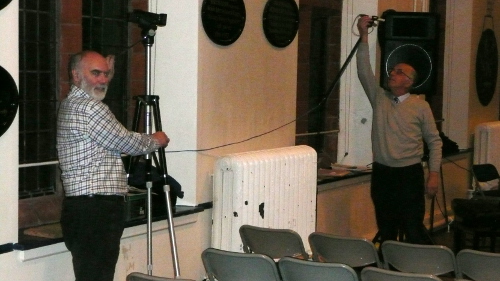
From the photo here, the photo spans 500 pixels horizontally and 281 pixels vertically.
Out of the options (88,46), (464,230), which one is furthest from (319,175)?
(88,46)

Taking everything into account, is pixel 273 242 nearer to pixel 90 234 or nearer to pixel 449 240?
pixel 90 234

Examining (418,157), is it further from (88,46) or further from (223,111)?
(88,46)

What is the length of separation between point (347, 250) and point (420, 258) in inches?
14.3

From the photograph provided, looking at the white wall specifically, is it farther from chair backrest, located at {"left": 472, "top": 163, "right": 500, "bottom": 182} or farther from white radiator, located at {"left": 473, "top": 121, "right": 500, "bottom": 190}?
white radiator, located at {"left": 473, "top": 121, "right": 500, "bottom": 190}

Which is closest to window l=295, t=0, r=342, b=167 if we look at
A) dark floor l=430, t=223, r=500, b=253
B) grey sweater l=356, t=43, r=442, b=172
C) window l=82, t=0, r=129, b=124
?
grey sweater l=356, t=43, r=442, b=172

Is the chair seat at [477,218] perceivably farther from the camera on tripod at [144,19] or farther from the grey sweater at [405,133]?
the camera on tripod at [144,19]

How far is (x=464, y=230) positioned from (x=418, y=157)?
780mm

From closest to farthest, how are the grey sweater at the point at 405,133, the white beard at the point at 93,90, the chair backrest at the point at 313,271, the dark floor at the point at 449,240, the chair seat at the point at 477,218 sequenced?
the chair backrest at the point at 313,271, the white beard at the point at 93,90, the grey sweater at the point at 405,133, the chair seat at the point at 477,218, the dark floor at the point at 449,240

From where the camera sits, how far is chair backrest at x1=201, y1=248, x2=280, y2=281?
3477 millimetres

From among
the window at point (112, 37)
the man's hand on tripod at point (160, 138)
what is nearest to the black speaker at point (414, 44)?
the window at point (112, 37)

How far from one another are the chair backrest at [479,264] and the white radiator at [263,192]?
1.30 meters

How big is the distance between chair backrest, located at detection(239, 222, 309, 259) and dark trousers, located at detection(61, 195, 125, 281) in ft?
3.03

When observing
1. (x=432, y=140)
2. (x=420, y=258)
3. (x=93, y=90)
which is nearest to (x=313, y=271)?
(x=420, y=258)

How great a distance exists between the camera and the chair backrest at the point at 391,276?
3150 millimetres
